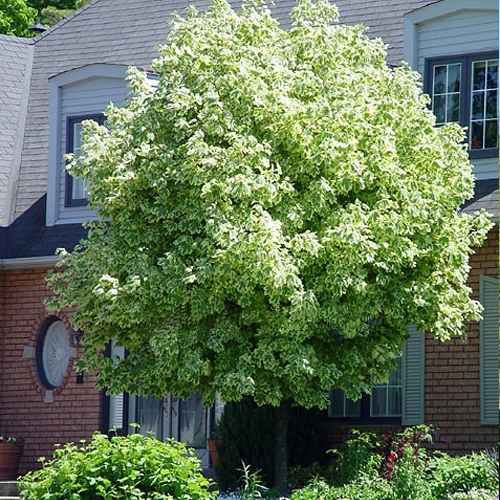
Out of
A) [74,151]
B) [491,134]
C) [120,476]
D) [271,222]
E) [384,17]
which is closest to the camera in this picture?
[120,476]

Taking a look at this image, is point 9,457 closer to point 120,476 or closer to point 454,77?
point 454,77

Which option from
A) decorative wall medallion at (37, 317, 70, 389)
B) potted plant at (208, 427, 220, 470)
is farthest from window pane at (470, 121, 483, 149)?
decorative wall medallion at (37, 317, 70, 389)

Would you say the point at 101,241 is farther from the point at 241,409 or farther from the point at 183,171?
the point at 241,409

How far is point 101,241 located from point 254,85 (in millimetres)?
2947

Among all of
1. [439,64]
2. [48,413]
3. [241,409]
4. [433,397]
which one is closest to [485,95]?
[439,64]

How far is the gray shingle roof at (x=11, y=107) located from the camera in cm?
2303

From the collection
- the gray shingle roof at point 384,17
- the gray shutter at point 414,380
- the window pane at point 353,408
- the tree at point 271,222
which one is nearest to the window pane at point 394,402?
the gray shutter at point 414,380

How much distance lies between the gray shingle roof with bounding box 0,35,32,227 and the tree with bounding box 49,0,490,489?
20.2 ft

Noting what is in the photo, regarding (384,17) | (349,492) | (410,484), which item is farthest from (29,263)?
(410,484)

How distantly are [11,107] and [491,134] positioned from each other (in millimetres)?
9412

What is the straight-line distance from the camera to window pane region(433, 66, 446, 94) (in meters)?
19.2

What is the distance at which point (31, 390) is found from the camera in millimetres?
21859

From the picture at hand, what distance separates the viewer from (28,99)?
24281 mm

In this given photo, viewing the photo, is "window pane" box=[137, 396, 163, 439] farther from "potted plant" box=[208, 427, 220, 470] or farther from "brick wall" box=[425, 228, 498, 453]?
"brick wall" box=[425, 228, 498, 453]
